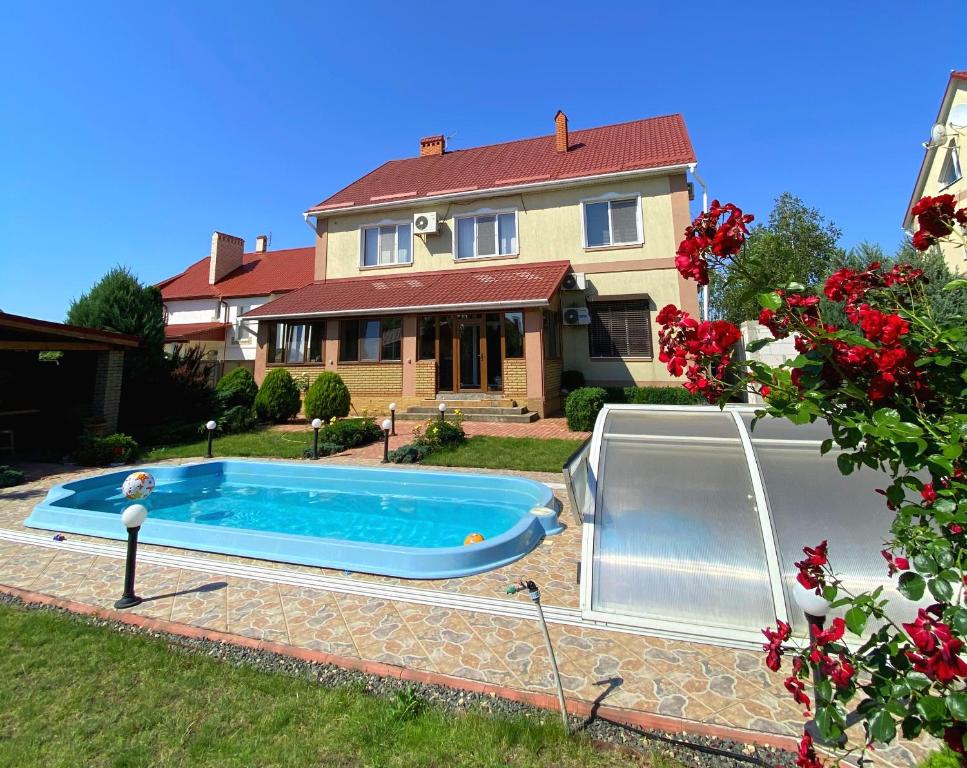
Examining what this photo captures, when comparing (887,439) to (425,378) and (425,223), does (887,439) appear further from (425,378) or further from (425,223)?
(425,223)

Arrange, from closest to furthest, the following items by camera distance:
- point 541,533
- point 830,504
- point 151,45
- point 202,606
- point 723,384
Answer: point 723,384
point 830,504
point 202,606
point 541,533
point 151,45

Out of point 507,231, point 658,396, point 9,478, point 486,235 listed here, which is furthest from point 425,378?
point 9,478

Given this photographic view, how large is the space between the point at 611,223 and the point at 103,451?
62.0 ft

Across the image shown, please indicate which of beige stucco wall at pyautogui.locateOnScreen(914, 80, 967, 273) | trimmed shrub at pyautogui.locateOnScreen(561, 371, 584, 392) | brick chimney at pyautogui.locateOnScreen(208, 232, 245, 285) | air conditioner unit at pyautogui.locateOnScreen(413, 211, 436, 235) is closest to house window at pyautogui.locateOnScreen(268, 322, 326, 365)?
air conditioner unit at pyautogui.locateOnScreen(413, 211, 436, 235)

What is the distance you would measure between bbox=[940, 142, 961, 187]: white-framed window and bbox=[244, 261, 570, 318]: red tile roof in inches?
648

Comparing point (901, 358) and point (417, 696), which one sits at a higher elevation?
point (901, 358)

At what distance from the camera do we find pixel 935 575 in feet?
4.61

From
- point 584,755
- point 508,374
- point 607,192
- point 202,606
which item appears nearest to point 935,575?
point 584,755

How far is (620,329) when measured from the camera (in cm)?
1780

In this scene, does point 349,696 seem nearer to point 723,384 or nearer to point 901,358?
point 723,384

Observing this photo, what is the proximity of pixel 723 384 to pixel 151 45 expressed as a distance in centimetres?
1424

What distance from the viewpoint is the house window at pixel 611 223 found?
17750 mm

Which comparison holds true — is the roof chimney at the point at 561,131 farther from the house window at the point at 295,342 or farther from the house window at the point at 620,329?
the house window at the point at 295,342

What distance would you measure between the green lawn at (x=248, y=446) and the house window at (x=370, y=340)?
169 inches
